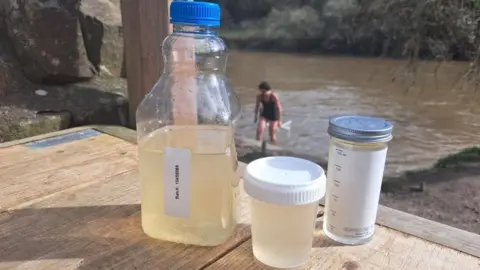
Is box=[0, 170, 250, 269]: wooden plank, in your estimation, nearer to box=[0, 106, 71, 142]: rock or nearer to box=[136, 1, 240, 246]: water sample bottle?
box=[136, 1, 240, 246]: water sample bottle

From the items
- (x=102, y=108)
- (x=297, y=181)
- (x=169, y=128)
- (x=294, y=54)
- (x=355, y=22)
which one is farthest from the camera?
(x=294, y=54)

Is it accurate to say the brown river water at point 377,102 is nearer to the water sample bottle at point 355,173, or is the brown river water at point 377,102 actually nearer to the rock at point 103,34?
the rock at point 103,34

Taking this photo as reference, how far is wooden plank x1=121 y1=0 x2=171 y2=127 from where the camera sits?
145cm

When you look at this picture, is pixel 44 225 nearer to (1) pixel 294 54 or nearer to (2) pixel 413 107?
(2) pixel 413 107

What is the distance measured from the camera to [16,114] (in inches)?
60.2

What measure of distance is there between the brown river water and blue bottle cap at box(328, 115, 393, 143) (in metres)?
2.70

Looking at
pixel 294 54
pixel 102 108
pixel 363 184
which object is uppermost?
pixel 363 184

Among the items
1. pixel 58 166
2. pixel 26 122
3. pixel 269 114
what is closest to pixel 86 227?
pixel 58 166

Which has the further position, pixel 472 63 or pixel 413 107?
pixel 413 107

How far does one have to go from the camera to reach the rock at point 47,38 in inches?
66.6

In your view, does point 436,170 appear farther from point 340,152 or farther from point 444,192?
point 340,152

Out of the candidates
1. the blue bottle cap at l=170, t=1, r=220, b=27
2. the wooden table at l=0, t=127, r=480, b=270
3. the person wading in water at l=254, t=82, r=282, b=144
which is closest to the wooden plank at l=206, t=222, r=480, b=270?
the wooden table at l=0, t=127, r=480, b=270

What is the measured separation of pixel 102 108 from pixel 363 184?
1.21 meters

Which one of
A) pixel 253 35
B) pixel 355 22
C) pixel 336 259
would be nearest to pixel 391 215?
pixel 336 259
